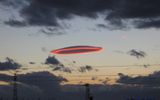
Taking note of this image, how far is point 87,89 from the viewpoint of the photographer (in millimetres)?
165375

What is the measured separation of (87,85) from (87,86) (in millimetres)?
2631

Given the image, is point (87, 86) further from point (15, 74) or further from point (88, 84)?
point (15, 74)

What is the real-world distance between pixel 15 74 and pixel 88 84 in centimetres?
2883

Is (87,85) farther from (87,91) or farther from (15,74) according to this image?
(15,74)

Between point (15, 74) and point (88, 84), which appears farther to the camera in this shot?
point (88, 84)

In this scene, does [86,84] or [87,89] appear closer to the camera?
[87,89]

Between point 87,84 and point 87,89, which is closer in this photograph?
point 87,89

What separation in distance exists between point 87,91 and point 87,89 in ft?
4.55

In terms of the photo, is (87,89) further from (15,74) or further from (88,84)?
(15,74)

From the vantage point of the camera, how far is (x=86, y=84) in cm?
17688

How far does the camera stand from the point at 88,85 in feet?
570

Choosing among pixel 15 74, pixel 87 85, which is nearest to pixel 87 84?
pixel 87 85

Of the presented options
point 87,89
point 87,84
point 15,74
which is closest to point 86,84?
point 87,84

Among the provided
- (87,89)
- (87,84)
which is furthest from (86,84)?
(87,89)
